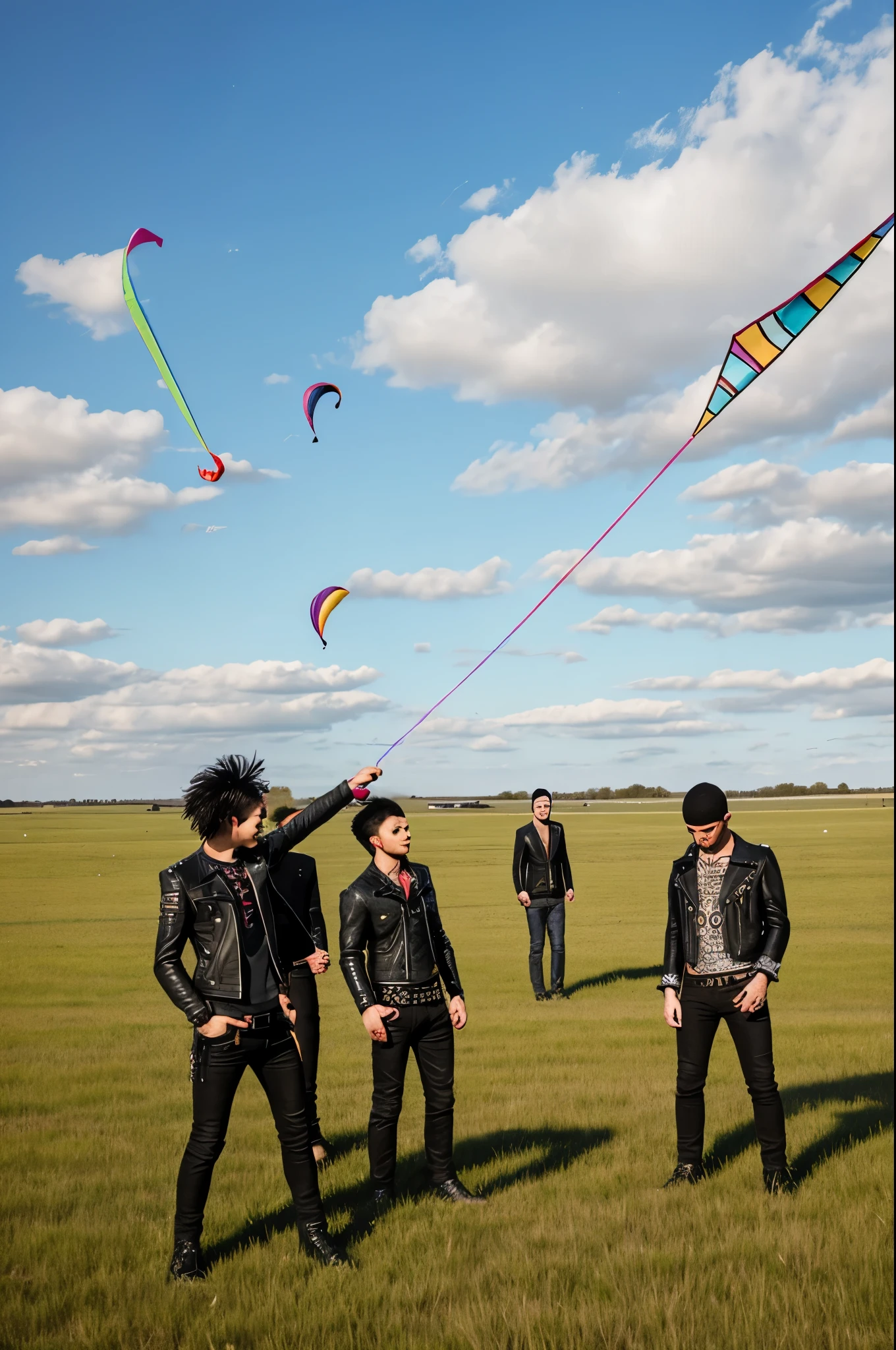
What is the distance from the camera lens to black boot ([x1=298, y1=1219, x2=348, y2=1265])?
6109 mm

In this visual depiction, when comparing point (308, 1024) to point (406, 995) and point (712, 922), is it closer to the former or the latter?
point (406, 995)

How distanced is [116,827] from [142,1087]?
99.9 m

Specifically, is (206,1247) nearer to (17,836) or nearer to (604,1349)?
(604,1349)

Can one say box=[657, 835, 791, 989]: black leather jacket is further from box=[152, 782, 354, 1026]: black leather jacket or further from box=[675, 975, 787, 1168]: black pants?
box=[152, 782, 354, 1026]: black leather jacket

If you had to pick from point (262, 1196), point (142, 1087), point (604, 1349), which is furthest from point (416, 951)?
point (142, 1087)

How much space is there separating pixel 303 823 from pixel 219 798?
0.71 meters

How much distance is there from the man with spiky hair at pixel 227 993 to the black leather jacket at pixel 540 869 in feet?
31.6

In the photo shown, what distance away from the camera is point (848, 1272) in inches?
228

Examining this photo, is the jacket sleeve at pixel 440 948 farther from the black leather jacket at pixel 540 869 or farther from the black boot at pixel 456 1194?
the black leather jacket at pixel 540 869

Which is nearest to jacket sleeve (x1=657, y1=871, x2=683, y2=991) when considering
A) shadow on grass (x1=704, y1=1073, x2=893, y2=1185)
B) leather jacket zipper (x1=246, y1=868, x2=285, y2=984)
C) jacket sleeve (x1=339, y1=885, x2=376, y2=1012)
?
shadow on grass (x1=704, y1=1073, x2=893, y2=1185)

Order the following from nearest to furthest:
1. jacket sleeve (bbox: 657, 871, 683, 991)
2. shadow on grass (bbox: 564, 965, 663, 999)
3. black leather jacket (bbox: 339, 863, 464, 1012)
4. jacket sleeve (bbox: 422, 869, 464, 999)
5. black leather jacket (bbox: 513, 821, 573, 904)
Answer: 1. black leather jacket (bbox: 339, 863, 464, 1012)
2. jacket sleeve (bbox: 422, 869, 464, 999)
3. jacket sleeve (bbox: 657, 871, 683, 991)
4. black leather jacket (bbox: 513, 821, 573, 904)
5. shadow on grass (bbox: 564, 965, 663, 999)

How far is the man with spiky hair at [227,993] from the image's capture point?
6.02 m

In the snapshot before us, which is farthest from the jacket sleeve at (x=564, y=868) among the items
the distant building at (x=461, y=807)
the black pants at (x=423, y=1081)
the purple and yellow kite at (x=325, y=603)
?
the distant building at (x=461, y=807)

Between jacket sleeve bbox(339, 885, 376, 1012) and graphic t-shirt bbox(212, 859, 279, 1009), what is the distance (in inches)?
36.2
